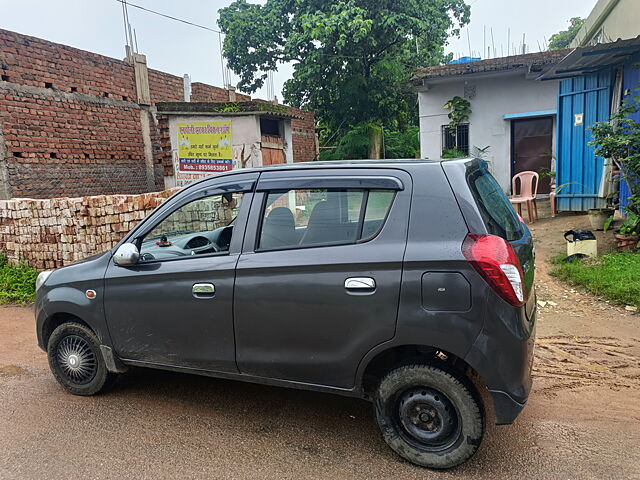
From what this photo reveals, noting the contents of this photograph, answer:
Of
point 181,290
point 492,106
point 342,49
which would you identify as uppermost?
point 342,49

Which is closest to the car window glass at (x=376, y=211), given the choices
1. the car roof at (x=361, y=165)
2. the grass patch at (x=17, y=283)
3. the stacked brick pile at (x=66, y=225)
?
the car roof at (x=361, y=165)

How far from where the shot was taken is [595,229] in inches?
310

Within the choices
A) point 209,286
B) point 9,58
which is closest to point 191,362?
point 209,286

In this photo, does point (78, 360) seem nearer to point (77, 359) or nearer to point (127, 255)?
point (77, 359)

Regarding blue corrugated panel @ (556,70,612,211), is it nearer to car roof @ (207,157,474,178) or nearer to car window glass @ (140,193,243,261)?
car roof @ (207,157,474,178)

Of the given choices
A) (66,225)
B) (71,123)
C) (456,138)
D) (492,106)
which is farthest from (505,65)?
(66,225)

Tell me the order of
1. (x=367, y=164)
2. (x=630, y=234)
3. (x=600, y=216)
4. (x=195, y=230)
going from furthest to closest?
(x=600, y=216) < (x=630, y=234) < (x=195, y=230) < (x=367, y=164)

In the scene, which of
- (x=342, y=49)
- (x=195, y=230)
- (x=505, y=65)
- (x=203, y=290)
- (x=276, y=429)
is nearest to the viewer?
(x=203, y=290)

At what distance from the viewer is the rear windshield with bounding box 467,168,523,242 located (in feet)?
8.65

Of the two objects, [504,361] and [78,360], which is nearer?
[504,361]

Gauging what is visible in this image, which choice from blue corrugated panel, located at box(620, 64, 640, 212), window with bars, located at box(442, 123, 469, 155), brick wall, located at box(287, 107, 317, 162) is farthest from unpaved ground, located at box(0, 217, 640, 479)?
brick wall, located at box(287, 107, 317, 162)

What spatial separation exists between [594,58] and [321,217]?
725 centimetres

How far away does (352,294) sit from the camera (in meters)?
2.68

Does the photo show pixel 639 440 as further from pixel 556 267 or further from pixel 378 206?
pixel 556 267
